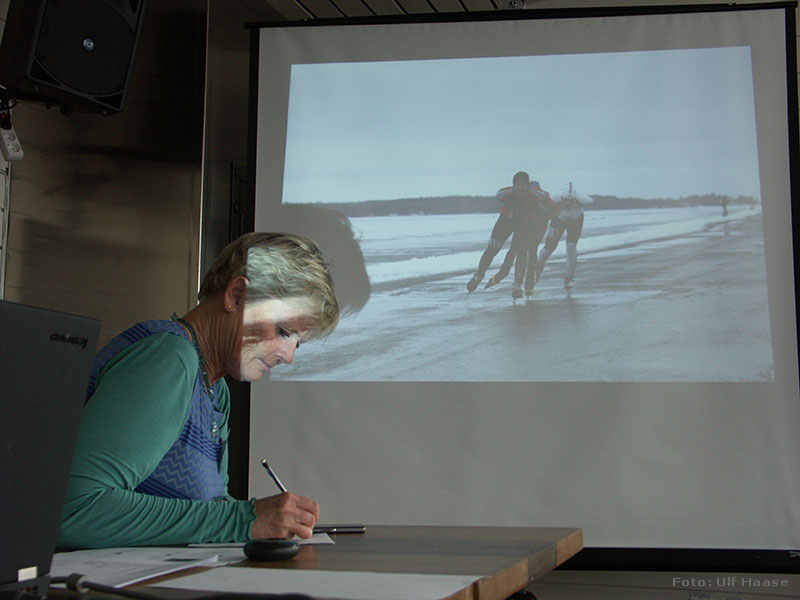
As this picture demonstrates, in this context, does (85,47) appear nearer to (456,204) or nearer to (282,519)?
(456,204)

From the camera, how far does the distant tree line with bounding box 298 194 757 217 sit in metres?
2.93

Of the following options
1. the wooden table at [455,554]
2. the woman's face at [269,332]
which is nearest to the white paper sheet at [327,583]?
the wooden table at [455,554]

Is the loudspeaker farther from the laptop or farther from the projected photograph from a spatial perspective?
the laptop

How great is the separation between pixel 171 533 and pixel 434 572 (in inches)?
18.1

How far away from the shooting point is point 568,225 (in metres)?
2.97

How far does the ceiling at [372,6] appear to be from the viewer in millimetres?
3656

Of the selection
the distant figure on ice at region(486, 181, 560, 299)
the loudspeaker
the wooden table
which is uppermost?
the loudspeaker

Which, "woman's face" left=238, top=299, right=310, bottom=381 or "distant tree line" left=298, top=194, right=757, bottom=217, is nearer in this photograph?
"woman's face" left=238, top=299, right=310, bottom=381

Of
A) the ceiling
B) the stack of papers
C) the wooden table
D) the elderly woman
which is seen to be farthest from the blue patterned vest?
the ceiling

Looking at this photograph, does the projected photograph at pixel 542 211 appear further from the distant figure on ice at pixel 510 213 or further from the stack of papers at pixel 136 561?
the stack of papers at pixel 136 561

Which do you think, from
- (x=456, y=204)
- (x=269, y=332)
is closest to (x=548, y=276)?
(x=456, y=204)

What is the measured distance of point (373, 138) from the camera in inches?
122

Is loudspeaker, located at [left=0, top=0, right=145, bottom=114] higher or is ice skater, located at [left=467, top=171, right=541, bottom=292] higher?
loudspeaker, located at [left=0, top=0, right=145, bottom=114]

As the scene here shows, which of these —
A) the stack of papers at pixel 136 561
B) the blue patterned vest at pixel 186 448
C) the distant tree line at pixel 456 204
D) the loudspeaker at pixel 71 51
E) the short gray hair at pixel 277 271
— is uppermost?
the loudspeaker at pixel 71 51
